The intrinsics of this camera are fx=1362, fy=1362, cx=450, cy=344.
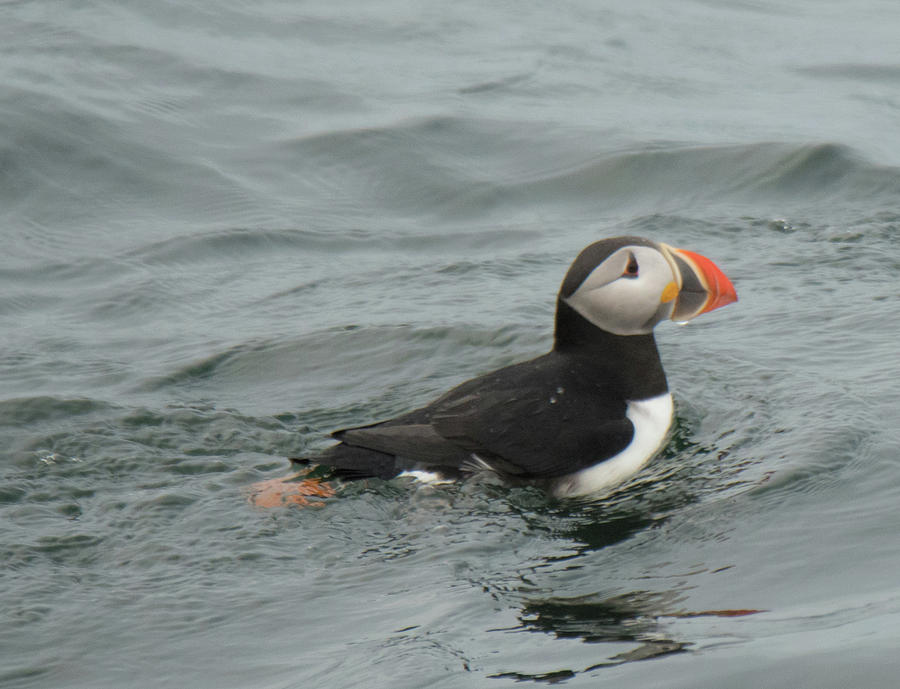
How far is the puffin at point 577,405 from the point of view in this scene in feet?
16.6

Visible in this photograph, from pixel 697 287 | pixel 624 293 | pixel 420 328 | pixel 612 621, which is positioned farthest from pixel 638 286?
pixel 420 328

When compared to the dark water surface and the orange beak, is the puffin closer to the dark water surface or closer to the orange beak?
the orange beak

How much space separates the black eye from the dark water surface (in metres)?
0.77

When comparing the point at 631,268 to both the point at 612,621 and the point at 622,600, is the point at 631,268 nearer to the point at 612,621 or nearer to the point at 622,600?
the point at 622,600

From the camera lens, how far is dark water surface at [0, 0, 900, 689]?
402 cm

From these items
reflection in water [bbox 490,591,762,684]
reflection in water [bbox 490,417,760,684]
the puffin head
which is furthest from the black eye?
reflection in water [bbox 490,591,762,684]

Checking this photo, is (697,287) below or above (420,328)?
above

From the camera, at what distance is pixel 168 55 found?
12.1 meters

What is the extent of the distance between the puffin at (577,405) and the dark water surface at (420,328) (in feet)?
0.42

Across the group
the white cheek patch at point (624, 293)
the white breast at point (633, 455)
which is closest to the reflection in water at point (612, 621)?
the white breast at point (633, 455)

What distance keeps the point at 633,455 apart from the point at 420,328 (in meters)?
2.06

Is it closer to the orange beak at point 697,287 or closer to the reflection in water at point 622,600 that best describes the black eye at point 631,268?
the orange beak at point 697,287

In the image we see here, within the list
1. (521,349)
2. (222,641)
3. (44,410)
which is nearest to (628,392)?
(521,349)

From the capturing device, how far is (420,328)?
7.03 metres
